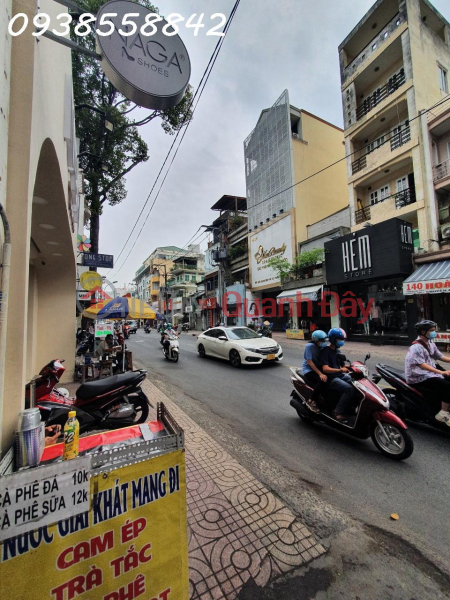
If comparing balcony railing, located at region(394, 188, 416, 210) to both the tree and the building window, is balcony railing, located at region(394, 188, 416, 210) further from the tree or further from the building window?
the tree

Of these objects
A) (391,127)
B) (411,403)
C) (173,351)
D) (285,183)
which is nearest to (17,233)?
(411,403)

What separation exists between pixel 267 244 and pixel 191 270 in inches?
1177

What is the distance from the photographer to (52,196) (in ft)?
13.1

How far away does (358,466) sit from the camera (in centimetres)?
321

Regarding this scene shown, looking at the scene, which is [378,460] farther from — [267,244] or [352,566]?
[267,244]

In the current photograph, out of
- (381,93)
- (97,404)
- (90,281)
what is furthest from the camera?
(381,93)

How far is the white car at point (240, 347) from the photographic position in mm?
8844

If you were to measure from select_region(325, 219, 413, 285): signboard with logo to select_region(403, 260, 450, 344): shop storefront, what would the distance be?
2.87 ft

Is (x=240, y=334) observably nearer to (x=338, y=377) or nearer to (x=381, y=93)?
(x=338, y=377)

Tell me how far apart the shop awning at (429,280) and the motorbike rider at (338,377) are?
994 centimetres

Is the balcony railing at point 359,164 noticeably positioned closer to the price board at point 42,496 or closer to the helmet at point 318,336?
the helmet at point 318,336

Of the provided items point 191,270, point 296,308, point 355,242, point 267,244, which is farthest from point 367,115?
point 191,270

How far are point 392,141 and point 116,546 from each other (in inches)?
754

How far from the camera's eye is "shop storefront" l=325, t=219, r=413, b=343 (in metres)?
13.2
